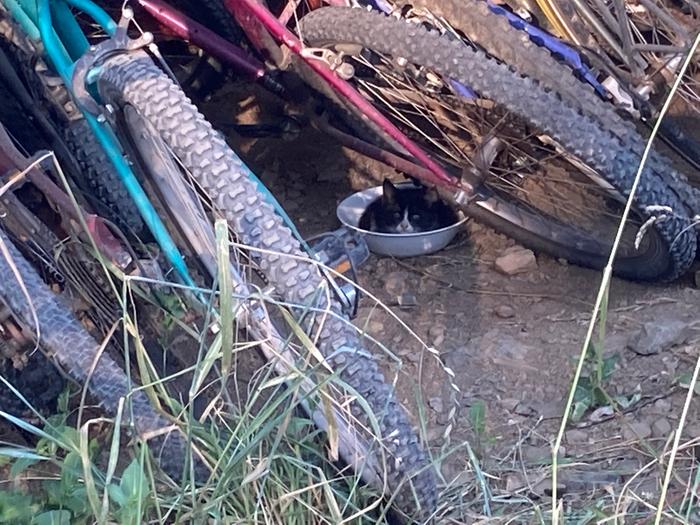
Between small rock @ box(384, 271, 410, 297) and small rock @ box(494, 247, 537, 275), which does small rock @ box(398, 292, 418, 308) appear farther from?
small rock @ box(494, 247, 537, 275)

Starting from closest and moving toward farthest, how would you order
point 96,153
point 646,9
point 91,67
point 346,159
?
point 91,67 < point 96,153 < point 646,9 < point 346,159

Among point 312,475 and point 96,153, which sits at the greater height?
point 96,153

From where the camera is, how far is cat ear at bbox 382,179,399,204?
3023mm

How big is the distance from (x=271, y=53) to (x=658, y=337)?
1.24m

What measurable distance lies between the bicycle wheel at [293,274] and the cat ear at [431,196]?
3.89 ft

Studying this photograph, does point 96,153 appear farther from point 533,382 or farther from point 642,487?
point 642,487

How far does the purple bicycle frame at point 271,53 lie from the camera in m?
2.60

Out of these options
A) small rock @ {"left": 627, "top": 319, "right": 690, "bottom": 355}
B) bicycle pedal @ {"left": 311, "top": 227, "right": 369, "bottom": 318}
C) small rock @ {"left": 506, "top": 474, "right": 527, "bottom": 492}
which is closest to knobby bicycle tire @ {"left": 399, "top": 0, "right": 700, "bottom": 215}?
small rock @ {"left": 627, "top": 319, "right": 690, "bottom": 355}

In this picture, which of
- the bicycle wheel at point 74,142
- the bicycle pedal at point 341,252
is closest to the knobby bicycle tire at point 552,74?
the bicycle pedal at point 341,252

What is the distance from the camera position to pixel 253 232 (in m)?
1.79

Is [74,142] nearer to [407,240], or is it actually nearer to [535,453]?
[407,240]

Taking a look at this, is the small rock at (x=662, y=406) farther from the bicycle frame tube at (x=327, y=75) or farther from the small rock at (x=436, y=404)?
the bicycle frame tube at (x=327, y=75)

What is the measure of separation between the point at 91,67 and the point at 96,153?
0.96ft

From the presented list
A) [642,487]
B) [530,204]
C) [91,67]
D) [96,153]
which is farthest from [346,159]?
[642,487]
